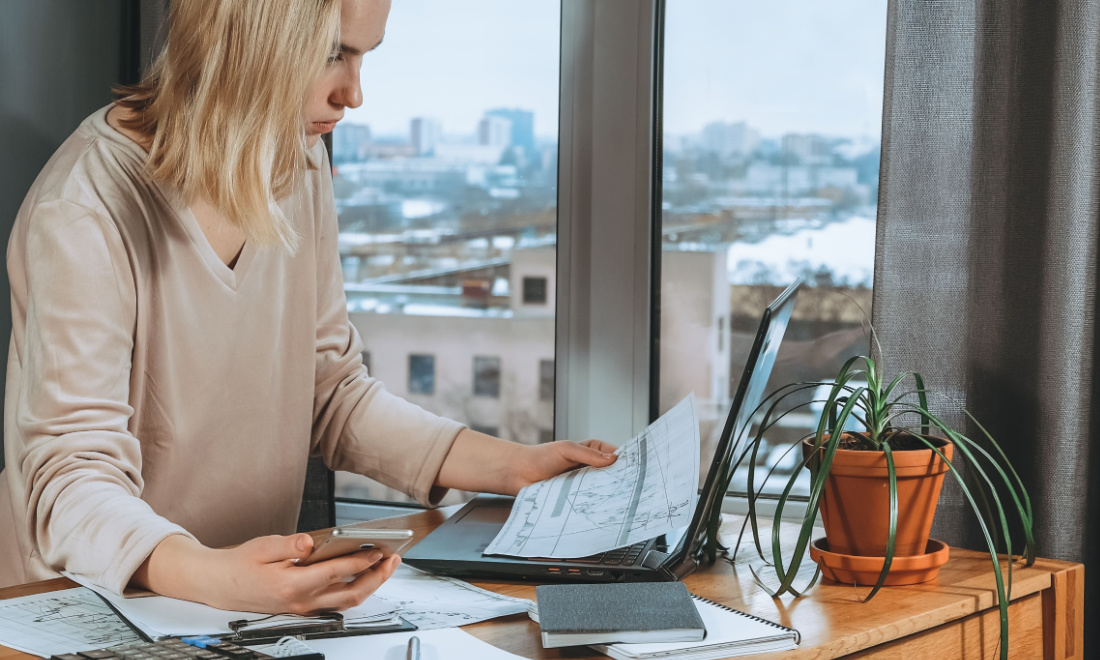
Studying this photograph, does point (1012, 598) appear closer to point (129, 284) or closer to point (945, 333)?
point (945, 333)

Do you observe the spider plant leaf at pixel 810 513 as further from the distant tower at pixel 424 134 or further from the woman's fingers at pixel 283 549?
the distant tower at pixel 424 134

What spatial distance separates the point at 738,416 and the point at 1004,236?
45cm

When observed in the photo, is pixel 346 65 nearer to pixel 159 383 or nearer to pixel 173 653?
pixel 159 383

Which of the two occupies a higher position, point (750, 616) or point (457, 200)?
point (457, 200)

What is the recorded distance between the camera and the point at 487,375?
5.80ft

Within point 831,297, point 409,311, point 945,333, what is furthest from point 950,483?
point 409,311

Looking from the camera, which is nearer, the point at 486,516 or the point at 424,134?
the point at 486,516

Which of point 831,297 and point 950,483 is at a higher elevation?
point 831,297

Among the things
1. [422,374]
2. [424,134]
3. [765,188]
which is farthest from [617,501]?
[424,134]

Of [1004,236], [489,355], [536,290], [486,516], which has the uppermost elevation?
[1004,236]

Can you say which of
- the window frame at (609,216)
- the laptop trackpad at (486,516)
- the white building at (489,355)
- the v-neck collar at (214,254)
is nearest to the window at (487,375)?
the white building at (489,355)

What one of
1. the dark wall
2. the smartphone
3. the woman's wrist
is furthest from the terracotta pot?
the dark wall

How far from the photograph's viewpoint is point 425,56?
1.74m

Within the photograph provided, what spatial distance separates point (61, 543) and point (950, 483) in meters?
1.00
